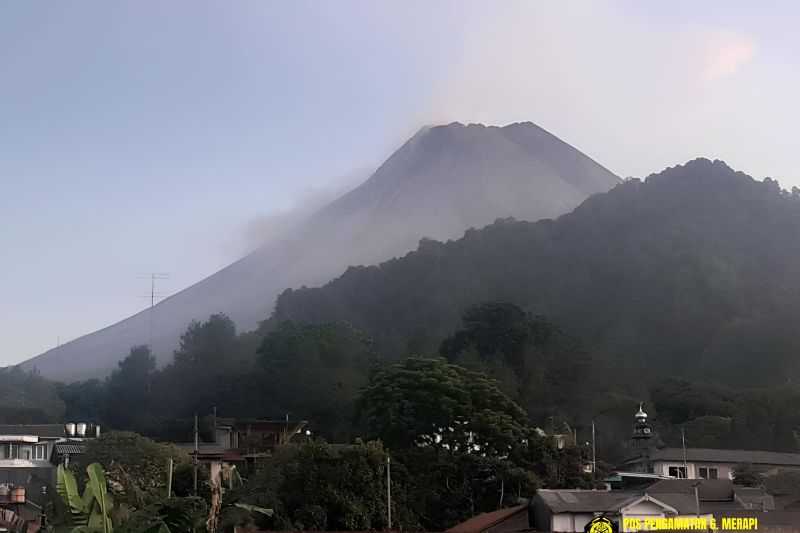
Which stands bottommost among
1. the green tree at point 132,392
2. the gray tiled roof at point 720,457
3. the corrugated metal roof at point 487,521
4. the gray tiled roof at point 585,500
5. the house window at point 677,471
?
the corrugated metal roof at point 487,521

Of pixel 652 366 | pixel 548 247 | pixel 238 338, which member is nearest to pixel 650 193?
pixel 548 247

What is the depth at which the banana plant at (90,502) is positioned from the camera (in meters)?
16.1

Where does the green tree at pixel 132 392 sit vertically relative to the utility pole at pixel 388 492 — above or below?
above

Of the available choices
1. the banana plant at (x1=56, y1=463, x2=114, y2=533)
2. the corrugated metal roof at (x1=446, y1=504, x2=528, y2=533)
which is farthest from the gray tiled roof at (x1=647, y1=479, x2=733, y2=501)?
the banana plant at (x1=56, y1=463, x2=114, y2=533)

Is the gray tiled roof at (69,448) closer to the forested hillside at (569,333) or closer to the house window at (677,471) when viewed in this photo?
the forested hillside at (569,333)

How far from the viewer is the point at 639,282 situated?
12738 centimetres

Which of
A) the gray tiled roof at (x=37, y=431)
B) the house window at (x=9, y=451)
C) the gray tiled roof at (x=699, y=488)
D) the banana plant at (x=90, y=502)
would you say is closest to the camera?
the banana plant at (x=90, y=502)

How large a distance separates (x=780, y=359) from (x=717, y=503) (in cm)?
5540

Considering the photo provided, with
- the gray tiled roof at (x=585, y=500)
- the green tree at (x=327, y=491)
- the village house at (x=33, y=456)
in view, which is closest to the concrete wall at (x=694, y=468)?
the green tree at (x=327, y=491)

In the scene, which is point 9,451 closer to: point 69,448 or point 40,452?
point 40,452

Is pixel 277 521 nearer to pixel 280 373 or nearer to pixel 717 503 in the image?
pixel 717 503

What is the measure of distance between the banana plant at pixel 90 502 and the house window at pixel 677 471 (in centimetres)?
3804

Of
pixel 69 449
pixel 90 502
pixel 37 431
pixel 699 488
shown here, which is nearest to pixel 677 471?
pixel 699 488

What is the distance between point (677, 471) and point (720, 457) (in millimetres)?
3552
